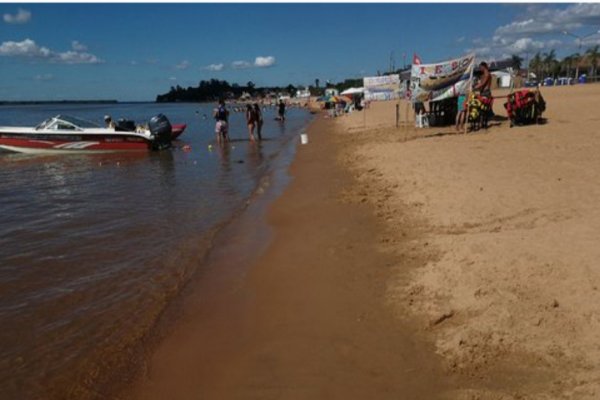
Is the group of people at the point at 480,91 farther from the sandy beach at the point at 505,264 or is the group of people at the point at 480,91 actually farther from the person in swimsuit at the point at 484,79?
the sandy beach at the point at 505,264

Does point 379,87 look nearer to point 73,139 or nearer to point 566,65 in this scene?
point 73,139

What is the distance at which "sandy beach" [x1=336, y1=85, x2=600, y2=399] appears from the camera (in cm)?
318

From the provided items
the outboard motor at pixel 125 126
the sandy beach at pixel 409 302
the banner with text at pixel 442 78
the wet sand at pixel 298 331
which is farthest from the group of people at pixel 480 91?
the outboard motor at pixel 125 126

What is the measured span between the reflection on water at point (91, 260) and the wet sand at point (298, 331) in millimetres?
449

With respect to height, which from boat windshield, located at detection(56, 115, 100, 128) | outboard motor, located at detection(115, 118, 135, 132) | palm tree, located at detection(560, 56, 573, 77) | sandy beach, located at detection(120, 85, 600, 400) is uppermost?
palm tree, located at detection(560, 56, 573, 77)

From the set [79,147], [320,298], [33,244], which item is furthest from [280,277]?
[79,147]

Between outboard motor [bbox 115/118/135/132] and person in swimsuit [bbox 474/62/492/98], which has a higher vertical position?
person in swimsuit [bbox 474/62/492/98]

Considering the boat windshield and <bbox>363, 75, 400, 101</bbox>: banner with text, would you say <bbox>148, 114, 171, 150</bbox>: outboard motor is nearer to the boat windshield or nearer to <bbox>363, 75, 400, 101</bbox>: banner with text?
the boat windshield

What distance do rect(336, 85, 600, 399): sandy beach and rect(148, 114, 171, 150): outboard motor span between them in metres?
12.4

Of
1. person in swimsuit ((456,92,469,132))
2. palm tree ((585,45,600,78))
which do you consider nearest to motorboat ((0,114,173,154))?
person in swimsuit ((456,92,469,132))

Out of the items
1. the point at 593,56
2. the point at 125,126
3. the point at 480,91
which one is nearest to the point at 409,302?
the point at 480,91

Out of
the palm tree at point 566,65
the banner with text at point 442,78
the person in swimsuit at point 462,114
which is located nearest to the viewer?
the banner with text at point 442,78

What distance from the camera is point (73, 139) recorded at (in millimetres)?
19422

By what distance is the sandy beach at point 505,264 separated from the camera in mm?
3178
